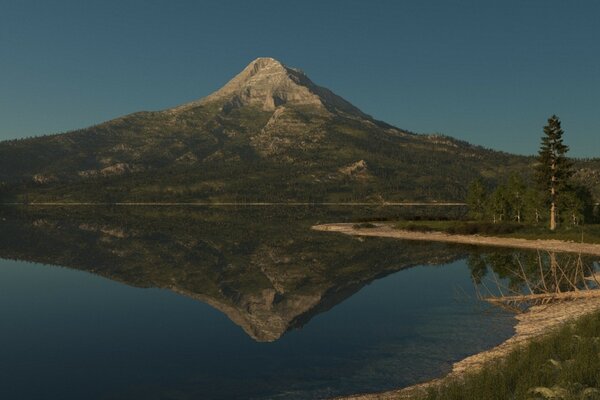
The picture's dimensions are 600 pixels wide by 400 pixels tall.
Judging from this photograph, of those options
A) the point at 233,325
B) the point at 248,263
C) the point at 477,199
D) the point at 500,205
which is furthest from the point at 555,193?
the point at 233,325

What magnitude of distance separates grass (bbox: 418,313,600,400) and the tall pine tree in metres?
84.3

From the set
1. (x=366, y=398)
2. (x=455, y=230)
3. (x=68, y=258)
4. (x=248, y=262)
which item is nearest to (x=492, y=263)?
(x=248, y=262)

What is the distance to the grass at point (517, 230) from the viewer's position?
8512 centimetres

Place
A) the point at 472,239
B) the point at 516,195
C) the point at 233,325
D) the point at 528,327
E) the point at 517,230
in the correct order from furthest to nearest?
the point at 516,195
the point at 472,239
the point at 517,230
the point at 233,325
the point at 528,327

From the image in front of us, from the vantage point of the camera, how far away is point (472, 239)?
102 m

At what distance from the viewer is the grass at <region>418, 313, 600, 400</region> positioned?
15510 millimetres

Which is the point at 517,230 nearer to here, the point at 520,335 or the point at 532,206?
the point at 532,206

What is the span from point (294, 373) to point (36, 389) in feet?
42.0

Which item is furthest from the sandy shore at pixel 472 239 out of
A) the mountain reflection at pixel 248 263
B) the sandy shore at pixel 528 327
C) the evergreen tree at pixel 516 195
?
the evergreen tree at pixel 516 195

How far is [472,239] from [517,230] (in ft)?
29.5

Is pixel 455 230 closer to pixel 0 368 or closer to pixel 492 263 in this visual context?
pixel 492 263

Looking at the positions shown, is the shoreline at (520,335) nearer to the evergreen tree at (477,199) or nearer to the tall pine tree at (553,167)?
the tall pine tree at (553,167)

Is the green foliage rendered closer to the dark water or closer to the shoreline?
the dark water

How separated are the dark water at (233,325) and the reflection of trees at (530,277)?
2527 millimetres
